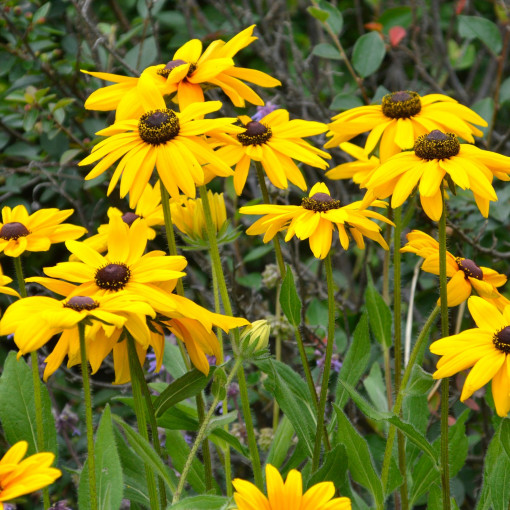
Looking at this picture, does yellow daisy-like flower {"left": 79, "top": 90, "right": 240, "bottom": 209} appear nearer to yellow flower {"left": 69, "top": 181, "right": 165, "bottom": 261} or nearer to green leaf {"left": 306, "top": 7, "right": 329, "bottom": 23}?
yellow flower {"left": 69, "top": 181, "right": 165, "bottom": 261}

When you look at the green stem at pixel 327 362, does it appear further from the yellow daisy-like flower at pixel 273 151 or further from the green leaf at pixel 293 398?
the yellow daisy-like flower at pixel 273 151

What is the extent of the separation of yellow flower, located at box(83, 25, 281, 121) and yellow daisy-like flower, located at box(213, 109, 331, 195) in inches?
2.7

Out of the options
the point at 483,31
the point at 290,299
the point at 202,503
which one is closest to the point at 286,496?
the point at 202,503

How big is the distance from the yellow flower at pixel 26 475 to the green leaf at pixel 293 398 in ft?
1.76

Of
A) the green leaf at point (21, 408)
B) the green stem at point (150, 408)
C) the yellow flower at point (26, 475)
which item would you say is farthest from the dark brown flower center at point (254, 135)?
the yellow flower at point (26, 475)

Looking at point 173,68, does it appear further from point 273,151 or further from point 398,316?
point 398,316

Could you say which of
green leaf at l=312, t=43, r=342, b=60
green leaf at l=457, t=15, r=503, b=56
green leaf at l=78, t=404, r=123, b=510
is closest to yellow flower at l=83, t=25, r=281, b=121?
green leaf at l=78, t=404, r=123, b=510

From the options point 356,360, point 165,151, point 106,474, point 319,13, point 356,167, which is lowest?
point 356,360

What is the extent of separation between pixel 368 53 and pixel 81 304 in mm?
1466

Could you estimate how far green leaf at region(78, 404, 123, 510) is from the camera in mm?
1348

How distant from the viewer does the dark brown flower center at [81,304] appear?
109 centimetres

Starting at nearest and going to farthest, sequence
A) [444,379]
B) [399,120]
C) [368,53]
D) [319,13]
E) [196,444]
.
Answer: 1. [196,444]
2. [444,379]
3. [399,120]
4. [319,13]
5. [368,53]

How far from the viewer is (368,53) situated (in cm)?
230

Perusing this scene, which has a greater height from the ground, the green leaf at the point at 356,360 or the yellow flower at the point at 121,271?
the yellow flower at the point at 121,271
